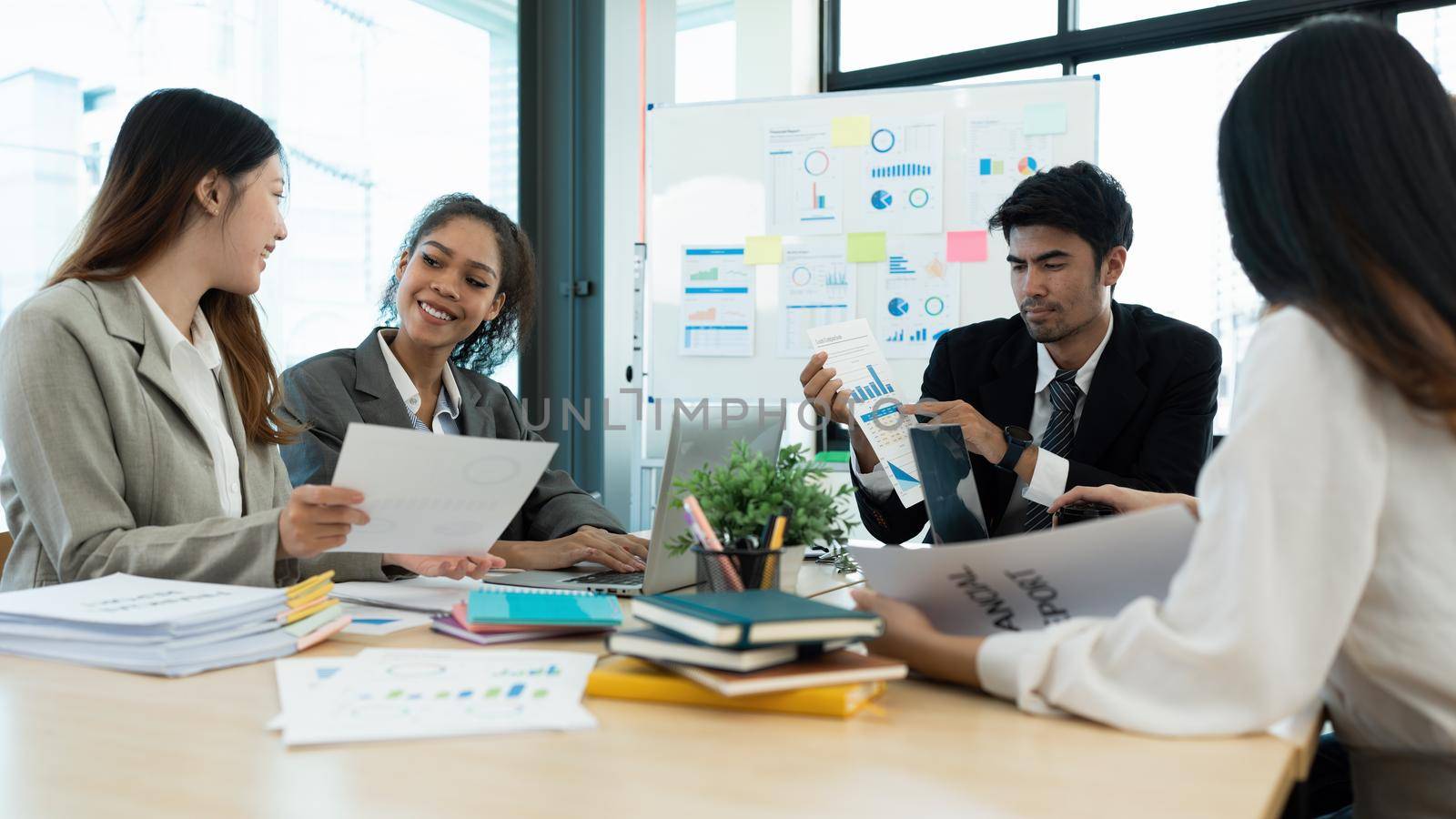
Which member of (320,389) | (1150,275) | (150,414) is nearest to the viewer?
(150,414)

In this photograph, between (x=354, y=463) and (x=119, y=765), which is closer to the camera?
(x=119, y=765)

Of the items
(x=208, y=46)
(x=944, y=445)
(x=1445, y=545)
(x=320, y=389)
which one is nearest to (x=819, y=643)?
(x=1445, y=545)

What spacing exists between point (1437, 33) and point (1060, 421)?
2382 millimetres

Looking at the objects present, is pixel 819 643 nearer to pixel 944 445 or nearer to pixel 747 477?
pixel 747 477

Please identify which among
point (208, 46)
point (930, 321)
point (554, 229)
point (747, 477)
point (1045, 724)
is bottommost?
point (1045, 724)

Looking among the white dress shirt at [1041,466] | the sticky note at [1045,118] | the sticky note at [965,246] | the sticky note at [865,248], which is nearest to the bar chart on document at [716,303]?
the sticky note at [865,248]

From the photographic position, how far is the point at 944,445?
1.60 metres

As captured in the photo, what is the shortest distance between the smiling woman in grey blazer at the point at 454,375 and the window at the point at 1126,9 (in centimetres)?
253

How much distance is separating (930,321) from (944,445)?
6.14ft

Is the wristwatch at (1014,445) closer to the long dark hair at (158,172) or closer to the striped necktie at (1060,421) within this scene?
the striped necktie at (1060,421)

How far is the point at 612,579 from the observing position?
168cm

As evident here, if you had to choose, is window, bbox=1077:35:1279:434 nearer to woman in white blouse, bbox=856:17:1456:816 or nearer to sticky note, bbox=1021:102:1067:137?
sticky note, bbox=1021:102:1067:137

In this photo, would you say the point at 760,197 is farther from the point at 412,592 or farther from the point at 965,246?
the point at 412,592

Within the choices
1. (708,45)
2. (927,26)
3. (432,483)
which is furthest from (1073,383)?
(708,45)
